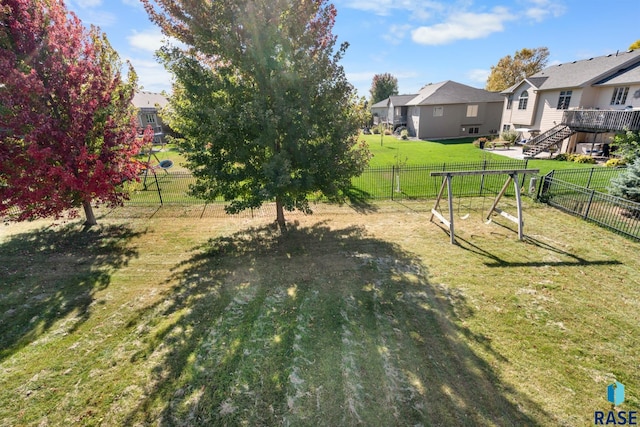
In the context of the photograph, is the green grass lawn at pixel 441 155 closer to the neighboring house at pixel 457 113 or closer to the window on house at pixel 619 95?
the neighboring house at pixel 457 113

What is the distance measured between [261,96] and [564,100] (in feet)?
99.5

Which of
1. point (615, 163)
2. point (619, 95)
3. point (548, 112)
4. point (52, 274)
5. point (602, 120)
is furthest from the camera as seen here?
point (548, 112)

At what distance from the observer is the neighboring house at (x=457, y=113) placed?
119 ft

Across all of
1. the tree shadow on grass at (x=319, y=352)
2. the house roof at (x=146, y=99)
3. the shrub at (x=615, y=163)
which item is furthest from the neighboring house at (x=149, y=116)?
the shrub at (x=615, y=163)

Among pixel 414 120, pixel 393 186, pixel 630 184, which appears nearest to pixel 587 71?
pixel 414 120

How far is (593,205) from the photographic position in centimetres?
1236

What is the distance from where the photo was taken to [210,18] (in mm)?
8344

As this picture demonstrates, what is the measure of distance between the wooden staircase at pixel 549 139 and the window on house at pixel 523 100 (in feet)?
20.6

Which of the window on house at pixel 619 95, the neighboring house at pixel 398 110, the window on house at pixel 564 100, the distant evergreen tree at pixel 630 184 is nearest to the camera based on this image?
the distant evergreen tree at pixel 630 184

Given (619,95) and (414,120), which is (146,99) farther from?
(619,95)

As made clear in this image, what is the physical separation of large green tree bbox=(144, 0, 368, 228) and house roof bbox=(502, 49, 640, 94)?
25.8 m

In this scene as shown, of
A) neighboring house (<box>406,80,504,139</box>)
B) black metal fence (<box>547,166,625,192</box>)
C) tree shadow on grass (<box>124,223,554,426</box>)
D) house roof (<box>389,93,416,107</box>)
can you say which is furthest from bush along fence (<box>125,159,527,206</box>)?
house roof (<box>389,93,416,107</box>)

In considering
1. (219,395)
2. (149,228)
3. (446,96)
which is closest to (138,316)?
(219,395)

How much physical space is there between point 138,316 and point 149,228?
6.50 m
